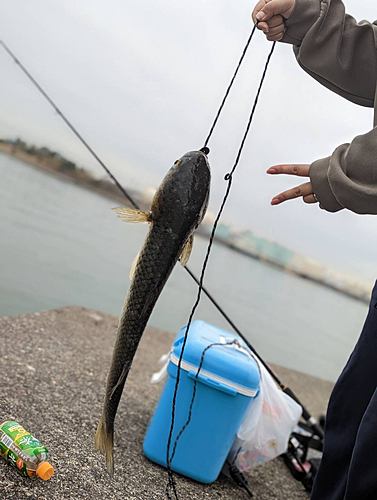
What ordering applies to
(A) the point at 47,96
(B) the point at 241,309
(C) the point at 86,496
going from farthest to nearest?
(B) the point at 241,309, (A) the point at 47,96, (C) the point at 86,496

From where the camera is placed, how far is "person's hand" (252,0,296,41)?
1.79 meters

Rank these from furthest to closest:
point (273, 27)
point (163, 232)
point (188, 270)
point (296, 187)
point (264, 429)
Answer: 1. point (264, 429)
2. point (188, 270)
3. point (273, 27)
4. point (296, 187)
5. point (163, 232)

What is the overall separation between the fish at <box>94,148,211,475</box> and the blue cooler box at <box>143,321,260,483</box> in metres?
1.01

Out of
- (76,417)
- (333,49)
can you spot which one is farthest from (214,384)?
(333,49)

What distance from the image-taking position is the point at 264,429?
9.30ft

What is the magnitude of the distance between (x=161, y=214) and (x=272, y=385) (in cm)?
181

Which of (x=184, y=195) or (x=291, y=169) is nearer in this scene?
(x=184, y=195)

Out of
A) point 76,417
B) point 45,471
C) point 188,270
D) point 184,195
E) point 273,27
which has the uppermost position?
point 273,27

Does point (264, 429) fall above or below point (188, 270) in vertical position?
below

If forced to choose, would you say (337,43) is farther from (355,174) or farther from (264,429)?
(264,429)

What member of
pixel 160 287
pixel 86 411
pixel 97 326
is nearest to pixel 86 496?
pixel 86 411

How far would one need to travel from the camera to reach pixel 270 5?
5.84 ft

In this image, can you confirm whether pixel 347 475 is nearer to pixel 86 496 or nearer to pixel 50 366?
pixel 86 496

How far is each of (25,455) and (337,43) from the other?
7.06 feet
